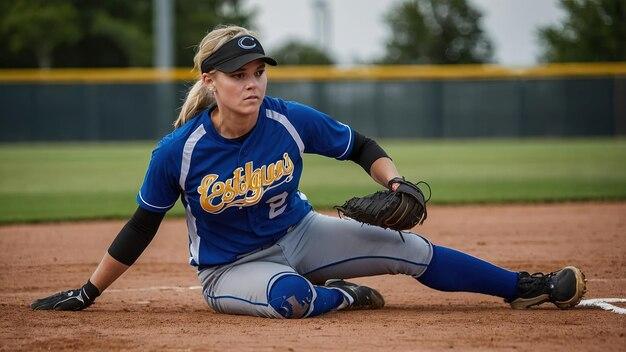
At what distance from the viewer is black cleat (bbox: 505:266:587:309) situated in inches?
154

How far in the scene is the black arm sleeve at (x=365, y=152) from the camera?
3.98 metres

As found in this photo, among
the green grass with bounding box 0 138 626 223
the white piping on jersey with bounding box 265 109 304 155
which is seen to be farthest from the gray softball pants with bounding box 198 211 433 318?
the green grass with bounding box 0 138 626 223

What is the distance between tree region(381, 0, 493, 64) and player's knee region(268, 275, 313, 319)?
32.1m

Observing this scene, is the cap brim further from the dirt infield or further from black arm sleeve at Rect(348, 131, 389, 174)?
the dirt infield

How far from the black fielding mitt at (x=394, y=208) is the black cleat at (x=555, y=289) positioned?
22.6 inches

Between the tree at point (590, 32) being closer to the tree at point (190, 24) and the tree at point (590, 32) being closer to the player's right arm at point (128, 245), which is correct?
the tree at point (190, 24)

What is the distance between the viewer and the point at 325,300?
392 centimetres

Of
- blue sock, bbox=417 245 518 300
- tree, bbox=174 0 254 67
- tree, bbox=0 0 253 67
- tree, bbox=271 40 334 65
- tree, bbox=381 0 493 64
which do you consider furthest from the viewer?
tree, bbox=271 40 334 65

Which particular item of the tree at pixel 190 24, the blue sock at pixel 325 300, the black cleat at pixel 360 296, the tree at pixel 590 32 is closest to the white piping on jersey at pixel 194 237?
the blue sock at pixel 325 300

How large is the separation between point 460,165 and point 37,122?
481 inches

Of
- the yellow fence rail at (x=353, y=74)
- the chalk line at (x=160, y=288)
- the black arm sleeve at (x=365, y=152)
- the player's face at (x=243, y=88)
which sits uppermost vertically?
the player's face at (x=243, y=88)

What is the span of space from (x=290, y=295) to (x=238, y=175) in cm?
52

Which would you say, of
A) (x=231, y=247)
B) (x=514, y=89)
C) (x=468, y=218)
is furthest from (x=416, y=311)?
(x=514, y=89)

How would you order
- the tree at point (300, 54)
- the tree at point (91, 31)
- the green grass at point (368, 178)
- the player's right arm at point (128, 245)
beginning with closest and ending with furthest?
the player's right arm at point (128, 245)
the green grass at point (368, 178)
the tree at point (91, 31)
the tree at point (300, 54)
